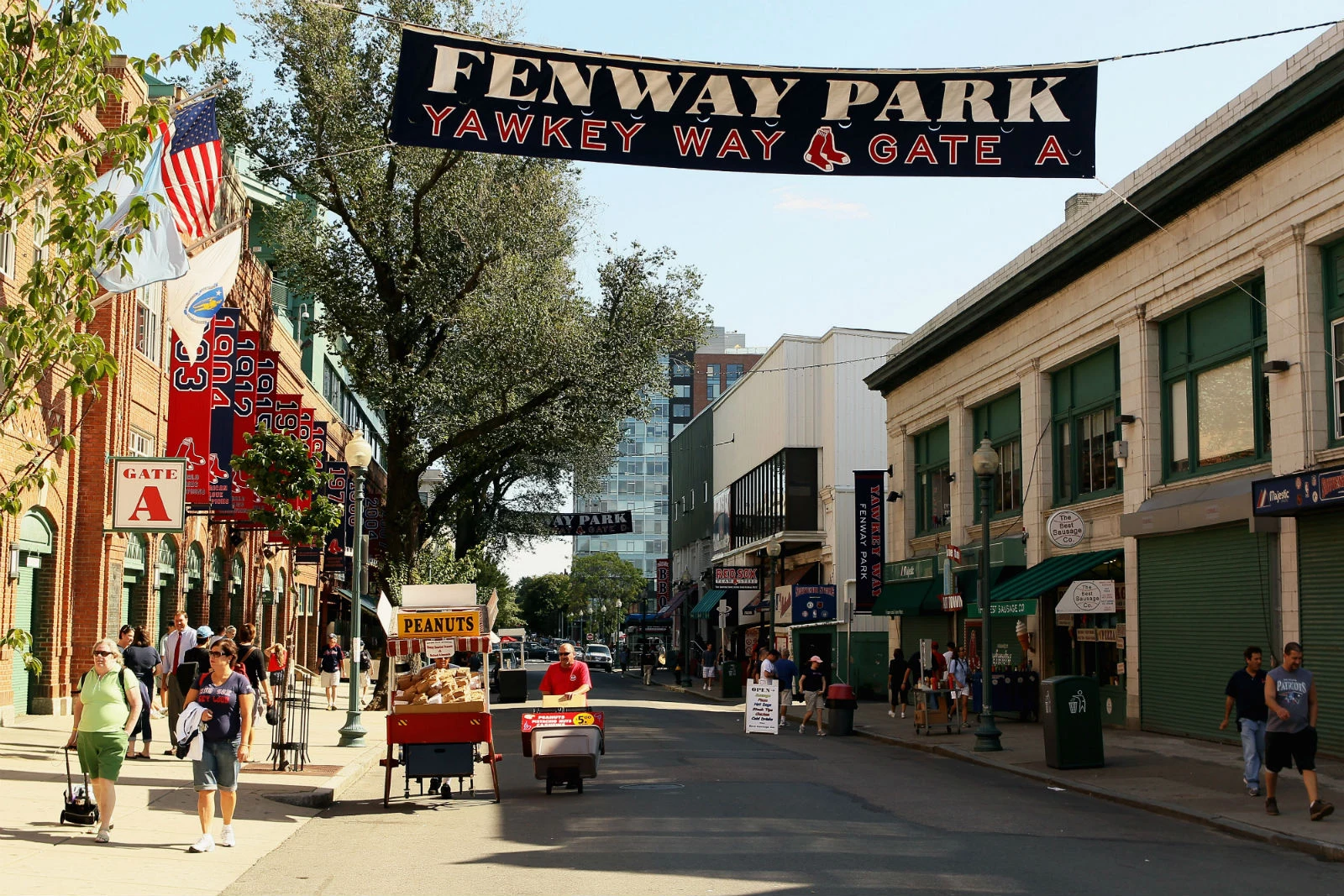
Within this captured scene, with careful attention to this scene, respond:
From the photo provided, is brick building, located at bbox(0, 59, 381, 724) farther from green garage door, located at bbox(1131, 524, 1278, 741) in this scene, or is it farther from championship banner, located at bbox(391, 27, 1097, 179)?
green garage door, located at bbox(1131, 524, 1278, 741)

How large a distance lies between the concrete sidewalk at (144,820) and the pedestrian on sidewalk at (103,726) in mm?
438

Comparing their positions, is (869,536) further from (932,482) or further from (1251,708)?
(1251,708)

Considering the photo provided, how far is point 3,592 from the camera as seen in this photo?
21.4 meters

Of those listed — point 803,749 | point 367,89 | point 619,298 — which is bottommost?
point 803,749

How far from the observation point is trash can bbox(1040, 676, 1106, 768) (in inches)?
760

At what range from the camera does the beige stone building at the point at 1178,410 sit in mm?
20203

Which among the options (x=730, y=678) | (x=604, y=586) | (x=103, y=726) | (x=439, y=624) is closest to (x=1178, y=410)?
(x=439, y=624)

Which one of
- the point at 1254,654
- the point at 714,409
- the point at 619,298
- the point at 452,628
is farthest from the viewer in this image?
the point at 714,409

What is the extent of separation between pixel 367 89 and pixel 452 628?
20.1 meters

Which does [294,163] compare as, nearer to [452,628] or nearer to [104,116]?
[104,116]

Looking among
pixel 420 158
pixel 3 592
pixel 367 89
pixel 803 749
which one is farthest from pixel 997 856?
pixel 367 89

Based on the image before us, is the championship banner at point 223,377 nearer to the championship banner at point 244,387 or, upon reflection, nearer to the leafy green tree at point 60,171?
the championship banner at point 244,387

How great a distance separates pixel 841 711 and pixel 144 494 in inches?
546

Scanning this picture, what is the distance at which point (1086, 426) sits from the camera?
2905 cm
